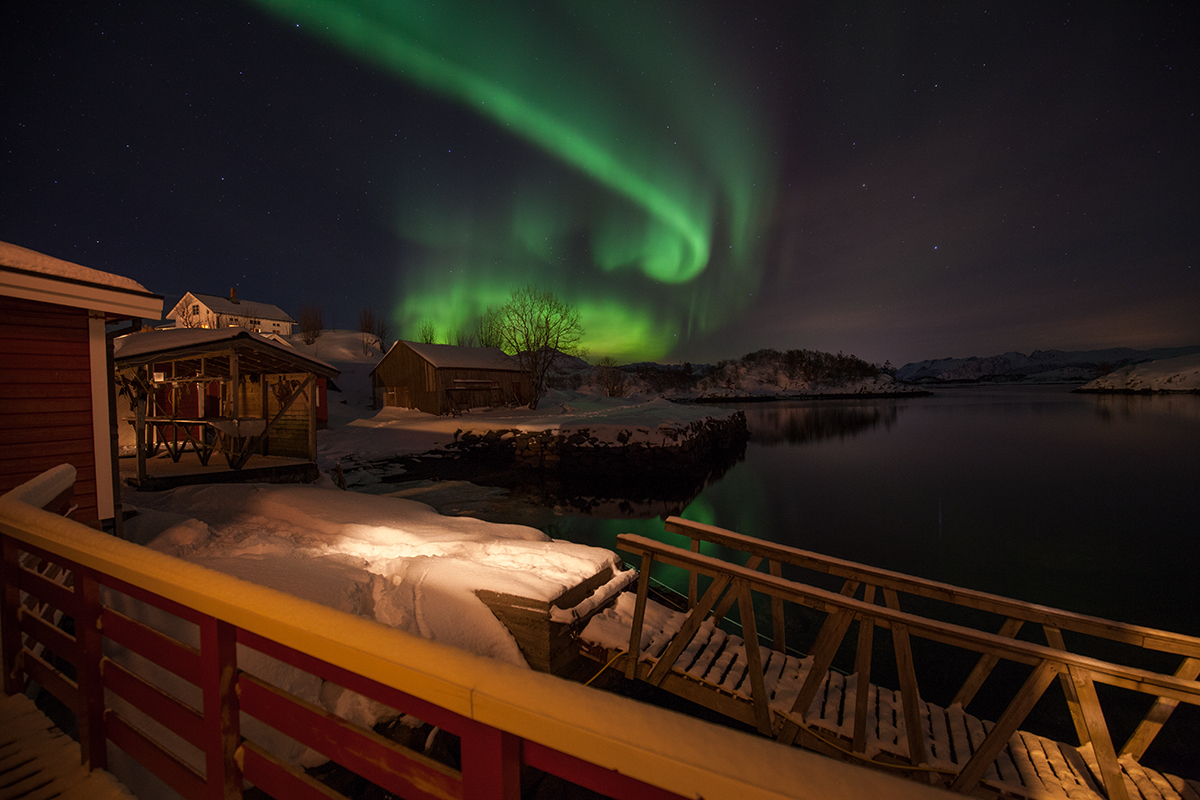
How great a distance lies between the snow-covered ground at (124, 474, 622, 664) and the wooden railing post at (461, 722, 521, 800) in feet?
10.6

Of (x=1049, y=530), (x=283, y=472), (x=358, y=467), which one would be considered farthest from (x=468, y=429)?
(x=1049, y=530)

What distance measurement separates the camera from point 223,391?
17.5 meters

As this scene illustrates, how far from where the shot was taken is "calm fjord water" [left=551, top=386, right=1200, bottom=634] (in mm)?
10586

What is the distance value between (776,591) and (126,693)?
147 inches

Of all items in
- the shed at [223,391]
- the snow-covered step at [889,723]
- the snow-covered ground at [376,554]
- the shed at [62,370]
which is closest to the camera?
the snow-covered step at [889,723]

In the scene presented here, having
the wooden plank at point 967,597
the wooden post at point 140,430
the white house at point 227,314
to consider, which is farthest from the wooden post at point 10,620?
the white house at point 227,314

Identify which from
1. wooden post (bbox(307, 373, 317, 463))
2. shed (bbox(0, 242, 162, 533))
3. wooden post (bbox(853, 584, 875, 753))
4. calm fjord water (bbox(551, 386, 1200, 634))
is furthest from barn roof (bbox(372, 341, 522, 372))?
wooden post (bbox(853, 584, 875, 753))

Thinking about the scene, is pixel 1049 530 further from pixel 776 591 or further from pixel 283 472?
pixel 283 472

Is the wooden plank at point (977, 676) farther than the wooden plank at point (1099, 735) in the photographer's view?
Yes

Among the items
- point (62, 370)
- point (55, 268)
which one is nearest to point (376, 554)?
point (62, 370)

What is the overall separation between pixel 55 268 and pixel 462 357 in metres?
28.9

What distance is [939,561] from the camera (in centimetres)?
1177

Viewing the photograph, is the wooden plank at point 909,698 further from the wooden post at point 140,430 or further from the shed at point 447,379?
the shed at point 447,379

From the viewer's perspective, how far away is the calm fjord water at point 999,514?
34.7 ft
